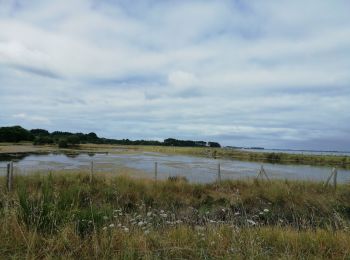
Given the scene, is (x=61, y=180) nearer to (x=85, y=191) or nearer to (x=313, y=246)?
(x=85, y=191)

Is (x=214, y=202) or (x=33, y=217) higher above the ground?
(x=33, y=217)

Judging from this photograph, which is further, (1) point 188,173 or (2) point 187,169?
(2) point 187,169

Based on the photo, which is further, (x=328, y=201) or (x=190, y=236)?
(x=328, y=201)

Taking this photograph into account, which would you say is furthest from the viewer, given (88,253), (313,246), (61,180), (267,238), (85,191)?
(61,180)

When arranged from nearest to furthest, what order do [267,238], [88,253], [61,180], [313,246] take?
[88,253] → [313,246] → [267,238] → [61,180]

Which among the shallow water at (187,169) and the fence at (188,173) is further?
the shallow water at (187,169)

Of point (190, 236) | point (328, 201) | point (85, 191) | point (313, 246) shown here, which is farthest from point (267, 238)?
point (328, 201)

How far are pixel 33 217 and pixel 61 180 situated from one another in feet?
43.4

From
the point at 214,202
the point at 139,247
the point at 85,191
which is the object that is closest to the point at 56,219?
the point at 139,247

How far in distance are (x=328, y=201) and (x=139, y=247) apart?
45.5ft

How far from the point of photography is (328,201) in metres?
17.1

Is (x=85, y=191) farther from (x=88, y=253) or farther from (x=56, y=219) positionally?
(x=88, y=253)

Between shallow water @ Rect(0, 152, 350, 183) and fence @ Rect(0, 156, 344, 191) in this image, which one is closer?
fence @ Rect(0, 156, 344, 191)

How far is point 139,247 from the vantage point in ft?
16.5
